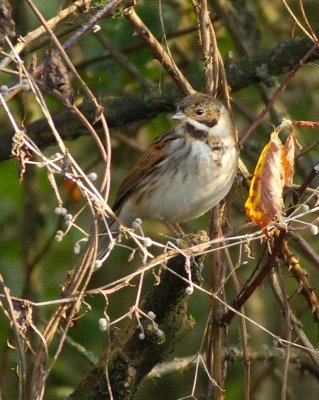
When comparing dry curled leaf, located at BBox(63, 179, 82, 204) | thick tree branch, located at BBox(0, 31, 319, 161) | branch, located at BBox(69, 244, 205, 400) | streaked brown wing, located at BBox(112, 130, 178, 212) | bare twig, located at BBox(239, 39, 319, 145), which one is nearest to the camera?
branch, located at BBox(69, 244, 205, 400)

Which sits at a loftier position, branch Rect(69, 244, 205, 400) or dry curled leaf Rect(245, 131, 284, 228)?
dry curled leaf Rect(245, 131, 284, 228)

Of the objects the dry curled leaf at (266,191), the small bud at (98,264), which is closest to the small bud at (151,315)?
the small bud at (98,264)

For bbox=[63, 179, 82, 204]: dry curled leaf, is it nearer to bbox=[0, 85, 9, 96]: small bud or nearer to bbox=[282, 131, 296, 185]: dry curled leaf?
bbox=[282, 131, 296, 185]: dry curled leaf

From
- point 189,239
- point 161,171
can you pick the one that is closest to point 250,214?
point 189,239

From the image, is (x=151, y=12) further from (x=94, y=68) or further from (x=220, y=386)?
(x=220, y=386)

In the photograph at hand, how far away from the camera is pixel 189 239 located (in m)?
3.84

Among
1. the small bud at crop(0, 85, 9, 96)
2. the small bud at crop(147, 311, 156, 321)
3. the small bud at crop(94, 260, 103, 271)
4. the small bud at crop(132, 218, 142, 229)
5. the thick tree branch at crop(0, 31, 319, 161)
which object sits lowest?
the thick tree branch at crop(0, 31, 319, 161)

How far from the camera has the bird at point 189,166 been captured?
4559 mm

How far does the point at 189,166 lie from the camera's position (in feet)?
15.4

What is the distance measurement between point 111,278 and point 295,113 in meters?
1.57

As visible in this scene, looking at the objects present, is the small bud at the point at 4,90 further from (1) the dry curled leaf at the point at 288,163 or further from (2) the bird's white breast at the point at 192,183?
(2) the bird's white breast at the point at 192,183

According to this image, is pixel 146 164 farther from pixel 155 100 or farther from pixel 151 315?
pixel 151 315

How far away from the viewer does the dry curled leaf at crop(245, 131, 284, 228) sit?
335 centimetres

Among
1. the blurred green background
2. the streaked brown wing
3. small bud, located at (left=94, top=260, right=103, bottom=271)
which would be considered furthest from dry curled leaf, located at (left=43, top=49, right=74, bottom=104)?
the blurred green background
